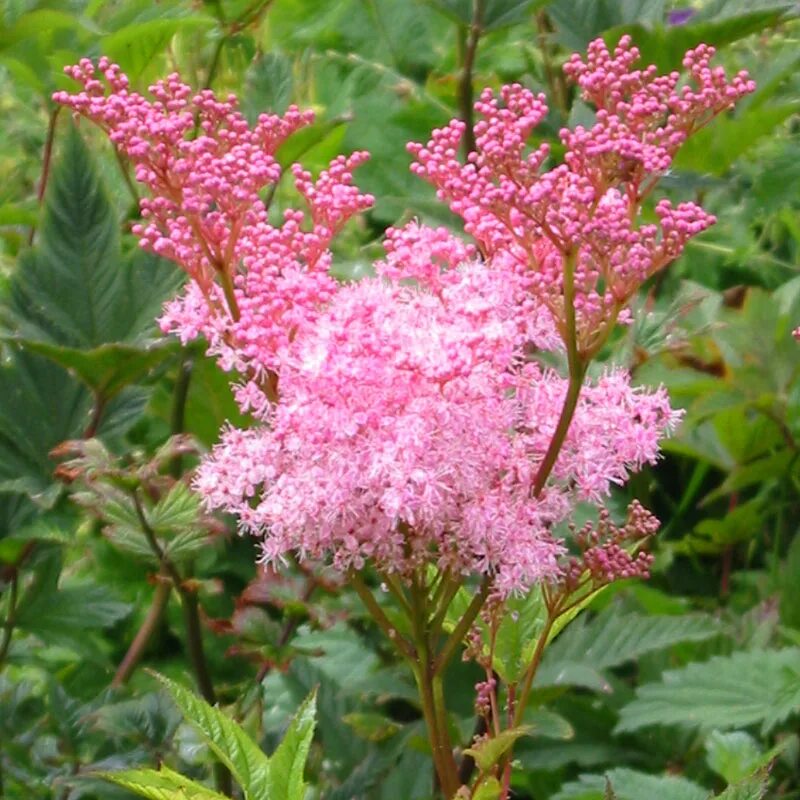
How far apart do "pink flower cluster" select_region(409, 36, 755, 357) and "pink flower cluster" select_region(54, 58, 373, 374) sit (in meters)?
0.10

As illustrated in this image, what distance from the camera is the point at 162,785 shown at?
2.99ft

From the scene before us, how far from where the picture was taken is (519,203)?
2.71ft

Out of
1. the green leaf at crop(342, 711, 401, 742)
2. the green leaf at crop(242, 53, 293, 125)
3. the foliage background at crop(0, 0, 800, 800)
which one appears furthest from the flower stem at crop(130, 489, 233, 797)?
the green leaf at crop(242, 53, 293, 125)

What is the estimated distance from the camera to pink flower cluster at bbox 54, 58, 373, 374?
0.86m

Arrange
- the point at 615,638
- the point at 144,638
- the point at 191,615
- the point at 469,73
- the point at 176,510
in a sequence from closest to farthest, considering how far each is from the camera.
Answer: the point at 176,510, the point at 191,615, the point at 615,638, the point at 144,638, the point at 469,73

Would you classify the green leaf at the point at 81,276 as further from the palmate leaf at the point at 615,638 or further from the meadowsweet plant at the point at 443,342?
the palmate leaf at the point at 615,638

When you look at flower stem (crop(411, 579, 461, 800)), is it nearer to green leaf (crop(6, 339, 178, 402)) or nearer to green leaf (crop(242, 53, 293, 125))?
green leaf (crop(6, 339, 178, 402))

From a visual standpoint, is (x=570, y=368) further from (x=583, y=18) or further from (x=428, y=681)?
(x=583, y=18)

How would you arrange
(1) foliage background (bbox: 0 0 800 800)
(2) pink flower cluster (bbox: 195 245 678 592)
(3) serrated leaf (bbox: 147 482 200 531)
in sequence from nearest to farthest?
1. (2) pink flower cluster (bbox: 195 245 678 592)
2. (3) serrated leaf (bbox: 147 482 200 531)
3. (1) foliage background (bbox: 0 0 800 800)

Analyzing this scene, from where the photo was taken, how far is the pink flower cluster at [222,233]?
2.81 ft

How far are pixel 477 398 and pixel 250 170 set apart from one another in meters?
Result: 0.20

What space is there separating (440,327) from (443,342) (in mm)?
17

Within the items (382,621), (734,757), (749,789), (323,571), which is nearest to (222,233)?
(382,621)

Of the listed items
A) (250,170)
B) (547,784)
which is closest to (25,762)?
(547,784)
